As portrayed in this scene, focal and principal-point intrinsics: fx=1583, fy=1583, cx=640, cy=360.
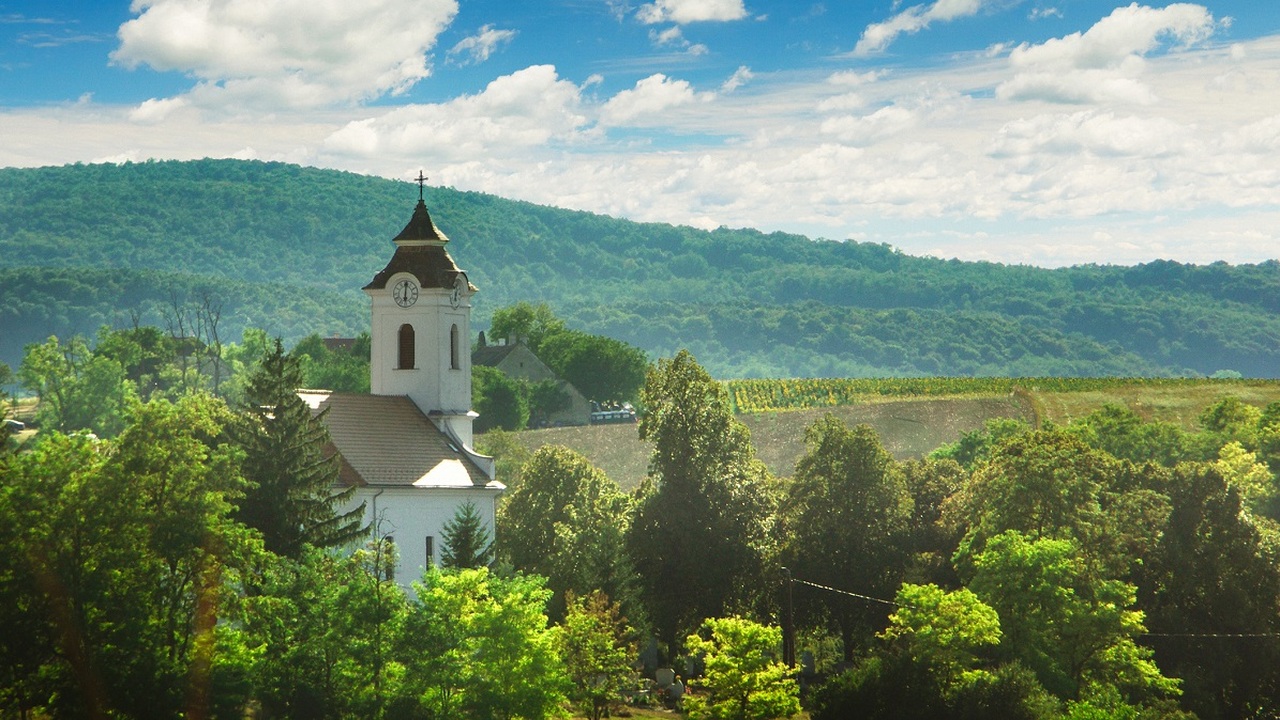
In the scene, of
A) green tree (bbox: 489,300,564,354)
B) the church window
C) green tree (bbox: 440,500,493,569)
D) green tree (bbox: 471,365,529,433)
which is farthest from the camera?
green tree (bbox: 489,300,564,354)

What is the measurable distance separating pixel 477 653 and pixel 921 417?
62545mm

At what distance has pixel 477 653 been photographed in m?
41.4

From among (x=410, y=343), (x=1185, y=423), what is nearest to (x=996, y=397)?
(x=1185, y=423)

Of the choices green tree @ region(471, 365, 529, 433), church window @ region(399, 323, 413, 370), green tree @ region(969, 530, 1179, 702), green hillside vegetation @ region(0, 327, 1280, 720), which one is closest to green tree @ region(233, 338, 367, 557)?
green hillside vegetation @ region(0, 327, 1280, 720)

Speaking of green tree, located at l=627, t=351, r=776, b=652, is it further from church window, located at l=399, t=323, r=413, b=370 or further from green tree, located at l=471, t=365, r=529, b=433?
green tree, located at l=471, t=365, r=529, b=433

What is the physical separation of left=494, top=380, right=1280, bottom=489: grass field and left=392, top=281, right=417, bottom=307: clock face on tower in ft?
112

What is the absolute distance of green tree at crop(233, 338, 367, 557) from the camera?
42406 millimetres

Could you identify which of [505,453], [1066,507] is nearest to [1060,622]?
[1066,507]

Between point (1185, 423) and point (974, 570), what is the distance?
167ft

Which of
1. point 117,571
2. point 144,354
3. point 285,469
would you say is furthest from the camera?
point 144,354

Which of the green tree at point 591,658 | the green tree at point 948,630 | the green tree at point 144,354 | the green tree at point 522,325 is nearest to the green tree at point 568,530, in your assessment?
the green tree at point 591,658

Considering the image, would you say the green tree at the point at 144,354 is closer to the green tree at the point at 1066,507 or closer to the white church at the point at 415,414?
the white church at the point at 415,414

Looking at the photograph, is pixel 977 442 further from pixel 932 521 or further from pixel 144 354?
pixel 144 354

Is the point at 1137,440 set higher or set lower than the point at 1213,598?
higher
